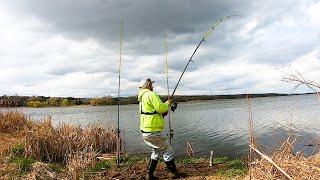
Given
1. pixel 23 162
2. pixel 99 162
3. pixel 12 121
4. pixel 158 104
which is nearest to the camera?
pixel 158 104

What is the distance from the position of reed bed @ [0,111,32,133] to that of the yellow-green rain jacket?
11.3m

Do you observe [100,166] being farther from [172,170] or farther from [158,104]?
[158,104]

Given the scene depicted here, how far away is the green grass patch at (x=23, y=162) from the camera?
10.2m

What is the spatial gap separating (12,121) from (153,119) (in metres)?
12.5

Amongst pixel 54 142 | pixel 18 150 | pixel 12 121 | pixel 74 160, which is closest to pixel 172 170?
pixel 74 160

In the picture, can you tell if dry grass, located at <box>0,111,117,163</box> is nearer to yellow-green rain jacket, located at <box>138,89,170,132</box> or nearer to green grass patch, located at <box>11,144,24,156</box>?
green grass patch, located at <box>11,144,24,156</box>

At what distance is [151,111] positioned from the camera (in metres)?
8.42

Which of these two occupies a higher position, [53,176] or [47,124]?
[47,124]

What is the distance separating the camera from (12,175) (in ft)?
30.8

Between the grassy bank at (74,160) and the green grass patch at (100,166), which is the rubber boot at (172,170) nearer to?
the grassy bank at (74,160)

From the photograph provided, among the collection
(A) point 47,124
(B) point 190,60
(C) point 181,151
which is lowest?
(C) point 181,151

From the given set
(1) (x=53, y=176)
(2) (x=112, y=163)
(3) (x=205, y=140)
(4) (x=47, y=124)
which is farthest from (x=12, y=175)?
(3) (x=205, y=140)

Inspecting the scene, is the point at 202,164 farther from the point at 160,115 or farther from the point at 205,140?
the point at 205,140

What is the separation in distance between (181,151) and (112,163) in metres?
6.19
